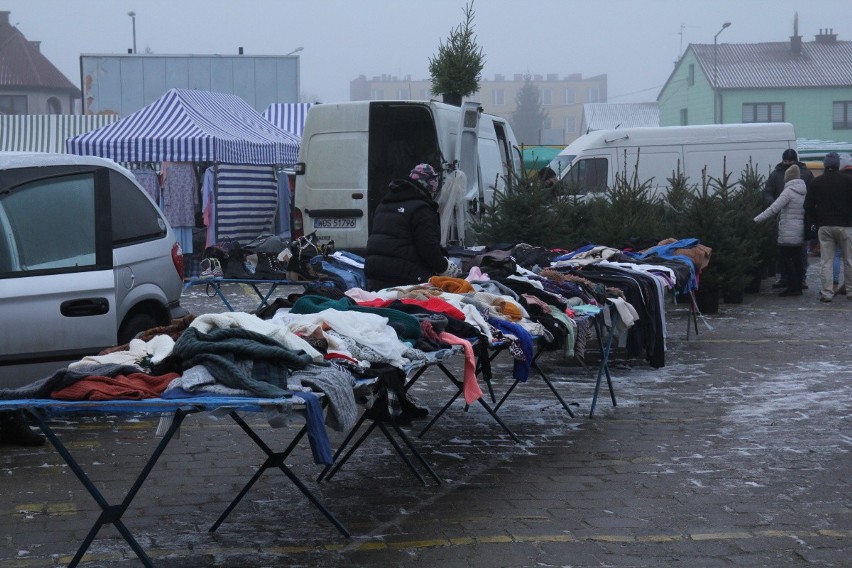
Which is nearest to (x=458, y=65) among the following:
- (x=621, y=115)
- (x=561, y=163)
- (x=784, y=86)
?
(x=561, y=163)

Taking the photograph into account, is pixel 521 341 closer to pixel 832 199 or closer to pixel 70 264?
pixel 70 264

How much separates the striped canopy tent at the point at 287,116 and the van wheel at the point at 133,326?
2009 cm

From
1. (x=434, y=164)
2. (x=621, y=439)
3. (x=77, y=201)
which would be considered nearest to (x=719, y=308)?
(x=434, y=164)

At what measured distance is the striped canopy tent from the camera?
2870 centimetres

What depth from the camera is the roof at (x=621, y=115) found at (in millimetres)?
77256

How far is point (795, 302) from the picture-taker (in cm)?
1702

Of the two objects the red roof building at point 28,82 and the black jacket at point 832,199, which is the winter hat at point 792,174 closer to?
the black jacket at point 832,199

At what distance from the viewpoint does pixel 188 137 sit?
20547 millimetres

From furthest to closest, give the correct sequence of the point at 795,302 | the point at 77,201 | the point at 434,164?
the point at 795,302
the point at 434,164
the point at 77,201

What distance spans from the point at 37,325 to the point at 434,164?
8.63 metres

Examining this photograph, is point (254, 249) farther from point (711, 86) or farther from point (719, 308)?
point (711, 86)

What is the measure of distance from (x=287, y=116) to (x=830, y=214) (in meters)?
15.3

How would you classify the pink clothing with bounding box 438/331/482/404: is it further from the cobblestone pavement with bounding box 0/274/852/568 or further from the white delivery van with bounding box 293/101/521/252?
the white delivery van with bounding box 293/101/521/252

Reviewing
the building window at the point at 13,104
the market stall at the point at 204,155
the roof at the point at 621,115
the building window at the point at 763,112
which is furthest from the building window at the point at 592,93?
the market stall at the point at 204,155
